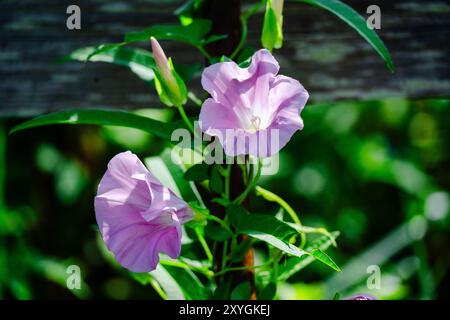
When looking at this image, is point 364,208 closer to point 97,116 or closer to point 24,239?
point 24,239

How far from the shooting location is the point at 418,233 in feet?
4.93

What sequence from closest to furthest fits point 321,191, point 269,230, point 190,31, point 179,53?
point 269,230 < point 190,31 < point 179,53 < point 321,191

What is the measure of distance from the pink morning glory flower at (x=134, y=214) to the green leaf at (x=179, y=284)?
0.14m

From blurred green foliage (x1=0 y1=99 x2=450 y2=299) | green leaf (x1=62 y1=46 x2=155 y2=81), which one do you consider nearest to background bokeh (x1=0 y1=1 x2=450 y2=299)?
blurred green foliage (x1=0 y1=99 x2=450 y2=299)

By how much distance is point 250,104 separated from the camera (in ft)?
2.11

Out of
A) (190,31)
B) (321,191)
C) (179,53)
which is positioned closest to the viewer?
(190,31)

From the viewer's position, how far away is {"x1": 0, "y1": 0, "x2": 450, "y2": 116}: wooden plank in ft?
2.90

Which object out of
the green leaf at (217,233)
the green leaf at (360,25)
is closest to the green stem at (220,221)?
the green leaf at (217,233)

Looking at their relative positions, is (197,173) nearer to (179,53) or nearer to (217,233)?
(217,233)

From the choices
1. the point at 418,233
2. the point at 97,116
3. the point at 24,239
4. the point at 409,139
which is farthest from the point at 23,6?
the point at 409,139

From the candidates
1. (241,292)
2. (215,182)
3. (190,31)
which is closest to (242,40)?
(190,31)

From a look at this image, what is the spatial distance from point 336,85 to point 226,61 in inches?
11.0

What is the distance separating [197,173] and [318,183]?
1020 mm

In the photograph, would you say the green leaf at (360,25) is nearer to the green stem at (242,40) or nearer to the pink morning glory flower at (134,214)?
the green stem at (242,40)
